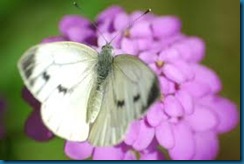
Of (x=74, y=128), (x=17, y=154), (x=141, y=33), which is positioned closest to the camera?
(x=74, y=128)

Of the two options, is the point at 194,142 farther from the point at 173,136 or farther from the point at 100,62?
the point at 100,62

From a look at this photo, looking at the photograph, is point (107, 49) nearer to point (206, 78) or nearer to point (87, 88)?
point (87, 88)

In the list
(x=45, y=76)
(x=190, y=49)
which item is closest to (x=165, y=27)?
(x=190, y=49)

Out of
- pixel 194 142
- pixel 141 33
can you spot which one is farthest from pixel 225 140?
pixel 141 33

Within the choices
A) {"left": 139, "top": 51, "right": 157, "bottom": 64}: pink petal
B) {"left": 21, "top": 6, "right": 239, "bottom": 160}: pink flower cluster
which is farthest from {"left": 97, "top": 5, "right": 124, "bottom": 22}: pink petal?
{"left": 139, "top": 51, "right": 157, "bottom": 64}: pink petal

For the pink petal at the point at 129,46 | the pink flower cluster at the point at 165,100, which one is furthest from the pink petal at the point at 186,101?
the pink petal at the point at 129,46

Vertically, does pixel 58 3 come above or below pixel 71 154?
above
